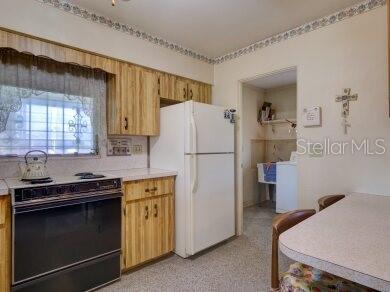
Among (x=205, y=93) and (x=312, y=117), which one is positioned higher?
(x=205, y=93)

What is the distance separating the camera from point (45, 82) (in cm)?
214

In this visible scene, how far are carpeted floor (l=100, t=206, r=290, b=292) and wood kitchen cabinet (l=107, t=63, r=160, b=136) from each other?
1388mm

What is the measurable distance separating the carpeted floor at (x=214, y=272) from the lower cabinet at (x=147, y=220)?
15 cm

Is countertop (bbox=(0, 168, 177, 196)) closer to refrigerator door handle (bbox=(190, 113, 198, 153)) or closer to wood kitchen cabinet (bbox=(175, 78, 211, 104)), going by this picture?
refrigerator door handle (bbox=(190, 113, 198, 153))

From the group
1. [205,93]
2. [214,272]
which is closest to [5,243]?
[214,272]

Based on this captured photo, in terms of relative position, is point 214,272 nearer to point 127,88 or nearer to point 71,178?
point 71,178

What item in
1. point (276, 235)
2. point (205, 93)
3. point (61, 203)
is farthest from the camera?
point (205, 93)

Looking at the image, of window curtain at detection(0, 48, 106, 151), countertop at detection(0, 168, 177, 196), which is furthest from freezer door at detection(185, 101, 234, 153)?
window curtain at detection(0, 48, 106, 151)

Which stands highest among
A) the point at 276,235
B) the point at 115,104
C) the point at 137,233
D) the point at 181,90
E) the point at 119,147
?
the point at 181,90

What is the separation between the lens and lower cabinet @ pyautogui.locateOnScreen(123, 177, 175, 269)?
86.5 inches

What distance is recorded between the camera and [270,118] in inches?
190

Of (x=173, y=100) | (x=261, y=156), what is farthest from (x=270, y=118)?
(x=173, y=100)

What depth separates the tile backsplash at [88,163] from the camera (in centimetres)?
202

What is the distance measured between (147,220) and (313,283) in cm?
164
